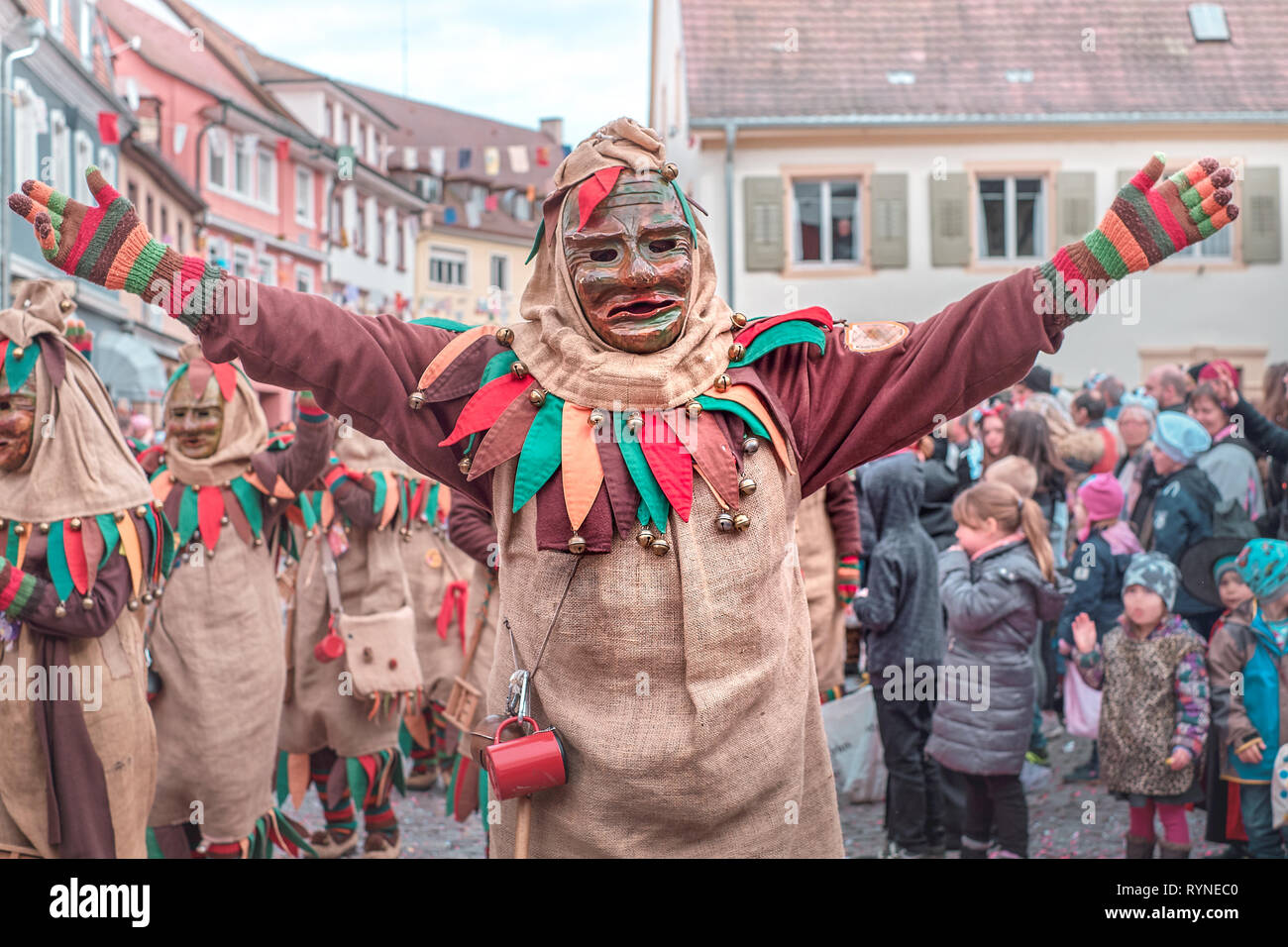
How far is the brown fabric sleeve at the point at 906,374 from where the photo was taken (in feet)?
8.82

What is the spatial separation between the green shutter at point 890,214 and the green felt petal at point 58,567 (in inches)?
609

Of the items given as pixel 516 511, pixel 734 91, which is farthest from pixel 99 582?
pixel 734 91

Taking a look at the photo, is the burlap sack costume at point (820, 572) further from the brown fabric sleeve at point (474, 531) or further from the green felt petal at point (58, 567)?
the green felt petal at point (58, 567)

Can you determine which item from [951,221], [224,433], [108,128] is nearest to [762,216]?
[951,221]

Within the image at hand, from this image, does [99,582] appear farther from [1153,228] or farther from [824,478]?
[1153,228]

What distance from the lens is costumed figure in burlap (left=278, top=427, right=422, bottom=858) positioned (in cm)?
588

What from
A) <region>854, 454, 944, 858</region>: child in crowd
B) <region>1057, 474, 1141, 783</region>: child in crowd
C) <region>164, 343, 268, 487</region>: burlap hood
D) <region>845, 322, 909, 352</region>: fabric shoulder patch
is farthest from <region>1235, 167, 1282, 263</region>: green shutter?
<region>845, 322, 909, 352</region>: fabric shoulder patch

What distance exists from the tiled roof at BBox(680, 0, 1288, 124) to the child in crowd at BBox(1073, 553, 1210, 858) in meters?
13.9

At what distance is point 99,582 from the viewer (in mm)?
4039

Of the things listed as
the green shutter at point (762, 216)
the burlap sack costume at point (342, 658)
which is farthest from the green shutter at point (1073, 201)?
the burlap sack costume at point (342, 658)

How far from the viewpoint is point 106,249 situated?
2.58m

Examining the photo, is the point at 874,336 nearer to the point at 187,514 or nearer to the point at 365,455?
the point at 187,514
